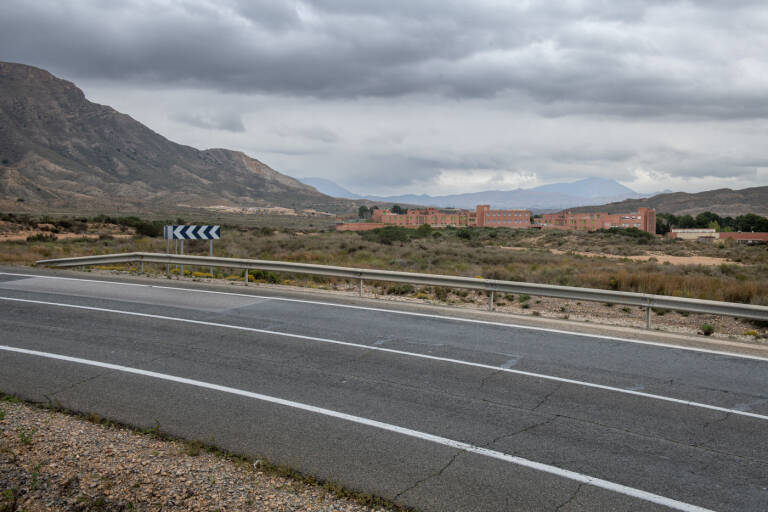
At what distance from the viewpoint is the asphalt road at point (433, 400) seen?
4555mm

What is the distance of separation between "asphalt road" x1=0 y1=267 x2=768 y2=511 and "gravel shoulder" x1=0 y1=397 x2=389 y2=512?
292mm

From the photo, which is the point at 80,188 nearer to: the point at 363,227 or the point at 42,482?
the point at 363,227

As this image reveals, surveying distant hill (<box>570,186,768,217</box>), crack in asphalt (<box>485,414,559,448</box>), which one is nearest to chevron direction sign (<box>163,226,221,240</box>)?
crack in asphalt (<box>485,414,559,448</box>)

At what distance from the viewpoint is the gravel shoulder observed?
414 centimetres

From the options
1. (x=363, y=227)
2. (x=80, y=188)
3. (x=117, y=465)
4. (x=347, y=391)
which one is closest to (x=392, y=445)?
(x=347, y=391)

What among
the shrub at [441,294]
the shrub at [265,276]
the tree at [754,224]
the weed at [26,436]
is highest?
the tree at [754,224]

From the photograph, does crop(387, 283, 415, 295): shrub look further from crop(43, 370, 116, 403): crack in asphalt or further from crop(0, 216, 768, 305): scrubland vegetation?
crop(43, 370, 116, 403): crack in asphalt

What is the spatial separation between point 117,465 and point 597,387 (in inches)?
211

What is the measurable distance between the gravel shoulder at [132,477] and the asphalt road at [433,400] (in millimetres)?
292

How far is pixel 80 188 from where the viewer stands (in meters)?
144

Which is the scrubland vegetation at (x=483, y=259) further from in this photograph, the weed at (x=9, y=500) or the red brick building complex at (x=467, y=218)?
the red brick building complex at (x=467, y=218)

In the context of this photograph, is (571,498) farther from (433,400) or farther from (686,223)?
(686,223)

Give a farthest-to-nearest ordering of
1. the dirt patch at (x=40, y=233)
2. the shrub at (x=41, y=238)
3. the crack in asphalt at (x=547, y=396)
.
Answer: the dirt patch at (x=40, y=233), the shrub at (x=41, y=238), the crack in asphalt at (x=547, y=396)

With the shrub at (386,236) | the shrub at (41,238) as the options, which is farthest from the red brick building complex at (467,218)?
the shrub at (41,238)
